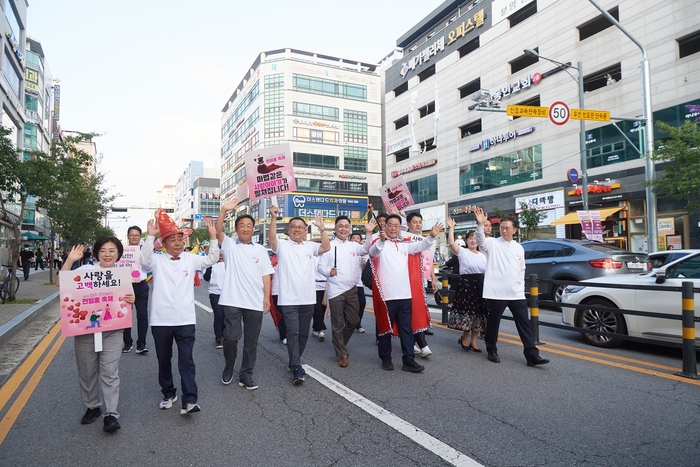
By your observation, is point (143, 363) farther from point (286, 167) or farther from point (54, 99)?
point (54, 99)

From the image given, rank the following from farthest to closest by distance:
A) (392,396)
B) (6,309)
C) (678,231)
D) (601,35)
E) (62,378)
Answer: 1. (601,35)
2. (678,231)
3. (6,309)
4. (62,378)
5. (392,396)

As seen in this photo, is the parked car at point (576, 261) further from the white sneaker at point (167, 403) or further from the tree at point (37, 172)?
the tree at point (37, 172)

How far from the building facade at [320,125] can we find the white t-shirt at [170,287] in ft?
189

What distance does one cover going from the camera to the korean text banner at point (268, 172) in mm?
8211

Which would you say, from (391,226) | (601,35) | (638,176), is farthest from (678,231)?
(391,226)

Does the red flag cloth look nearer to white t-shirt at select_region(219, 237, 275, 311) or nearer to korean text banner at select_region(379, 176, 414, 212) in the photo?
white t-shirt at select_region(219, 237, 275, 311)

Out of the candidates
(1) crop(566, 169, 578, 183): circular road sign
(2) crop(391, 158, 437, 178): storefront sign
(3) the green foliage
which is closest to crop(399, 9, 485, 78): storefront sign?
(2) crop(391, 158, 437, 178): storefront sign

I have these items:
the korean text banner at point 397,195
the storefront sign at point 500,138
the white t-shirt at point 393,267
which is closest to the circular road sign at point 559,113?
the korean text banner at point 397,195

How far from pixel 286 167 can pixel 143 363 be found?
3.76 meters

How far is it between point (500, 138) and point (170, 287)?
32074 mm

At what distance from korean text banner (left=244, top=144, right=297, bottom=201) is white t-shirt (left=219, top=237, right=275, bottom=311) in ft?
10.8

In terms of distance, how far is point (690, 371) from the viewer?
5102 mm

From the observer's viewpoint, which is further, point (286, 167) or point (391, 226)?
point (286, 167)

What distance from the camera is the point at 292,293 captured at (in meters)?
5.30
